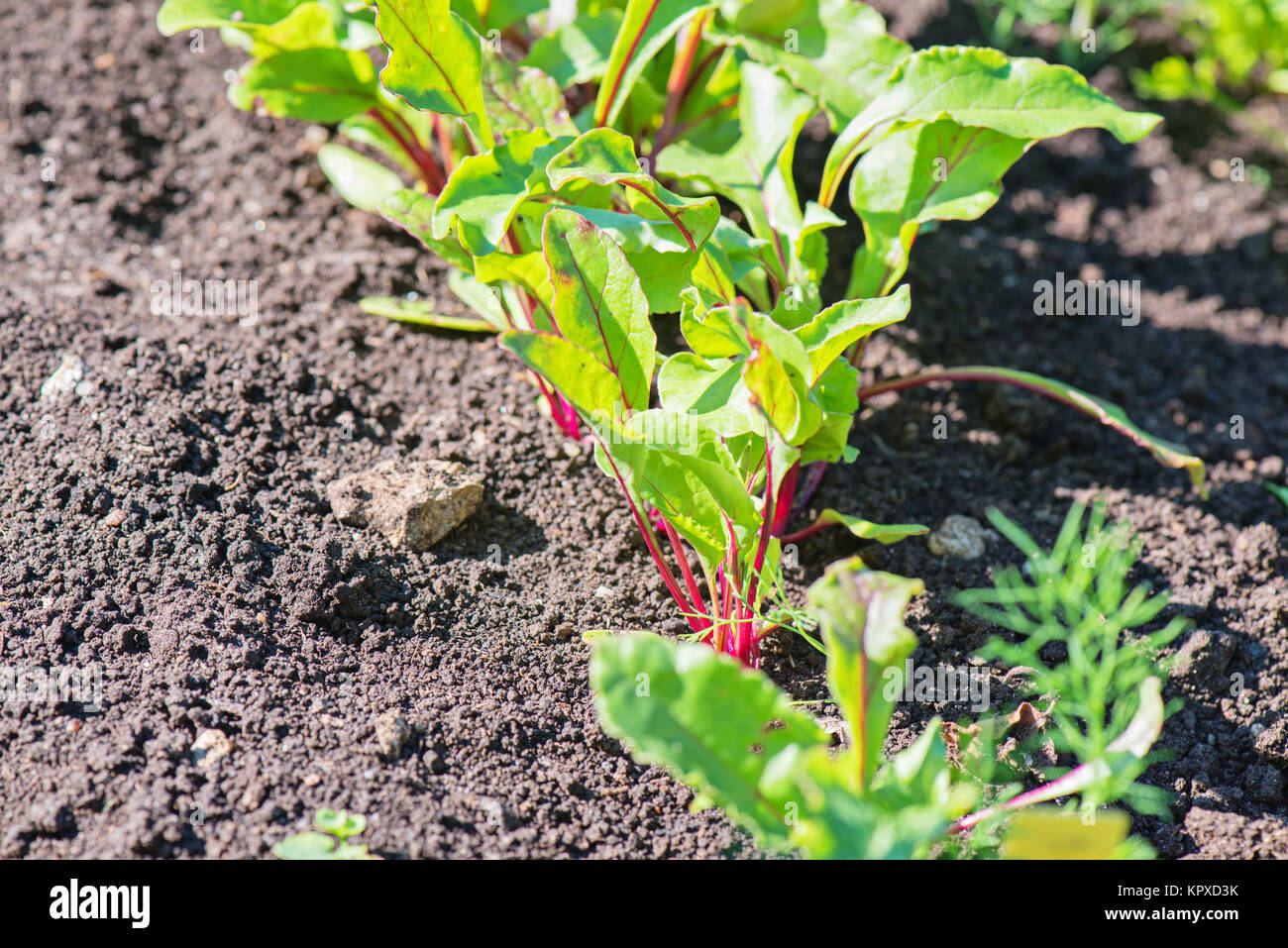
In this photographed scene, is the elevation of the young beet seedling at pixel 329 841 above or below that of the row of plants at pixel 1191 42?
below

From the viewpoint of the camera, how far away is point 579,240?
1.61 metres

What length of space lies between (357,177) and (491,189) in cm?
80

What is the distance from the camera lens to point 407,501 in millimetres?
1869

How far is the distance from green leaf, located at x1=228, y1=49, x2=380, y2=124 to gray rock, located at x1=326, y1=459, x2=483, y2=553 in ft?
2.71

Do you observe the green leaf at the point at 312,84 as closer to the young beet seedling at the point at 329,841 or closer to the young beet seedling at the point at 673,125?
the young beet seedling at the point at 673,125

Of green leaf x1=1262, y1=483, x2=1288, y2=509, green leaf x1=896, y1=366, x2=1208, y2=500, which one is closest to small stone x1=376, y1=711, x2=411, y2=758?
green leaf x1=896, y1=366, x2=1208, y2=500

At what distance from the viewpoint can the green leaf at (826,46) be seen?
2.10 meters

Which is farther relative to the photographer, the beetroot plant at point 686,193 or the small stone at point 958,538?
the small stone at point 958,538

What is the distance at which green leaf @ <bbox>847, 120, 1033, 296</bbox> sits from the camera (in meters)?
1.93

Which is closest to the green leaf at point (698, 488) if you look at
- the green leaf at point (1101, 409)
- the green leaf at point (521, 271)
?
the green leaf at point (521, 271)

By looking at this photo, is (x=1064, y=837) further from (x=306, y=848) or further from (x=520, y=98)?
(x=520, y=98)

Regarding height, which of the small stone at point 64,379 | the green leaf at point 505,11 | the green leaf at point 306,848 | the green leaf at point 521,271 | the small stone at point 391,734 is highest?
the green leaf at point 505,11

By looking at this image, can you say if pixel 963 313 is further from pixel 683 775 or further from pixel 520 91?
pixel 683 775

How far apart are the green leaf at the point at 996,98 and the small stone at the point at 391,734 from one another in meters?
1.31
